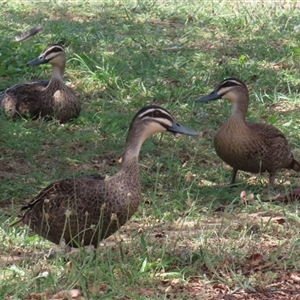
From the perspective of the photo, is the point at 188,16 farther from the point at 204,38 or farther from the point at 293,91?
the point at 293,91

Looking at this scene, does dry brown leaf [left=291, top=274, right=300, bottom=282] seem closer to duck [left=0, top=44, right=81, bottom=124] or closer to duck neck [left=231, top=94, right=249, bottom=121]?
duck neck [left=231, top=94, right=249, bottom=121]

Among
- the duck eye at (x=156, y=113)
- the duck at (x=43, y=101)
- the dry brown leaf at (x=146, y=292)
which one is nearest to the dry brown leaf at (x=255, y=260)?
the dry brown leaf at (x=146, y=292)

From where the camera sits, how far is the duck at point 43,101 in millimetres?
10859

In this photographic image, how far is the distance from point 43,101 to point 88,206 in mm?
4363

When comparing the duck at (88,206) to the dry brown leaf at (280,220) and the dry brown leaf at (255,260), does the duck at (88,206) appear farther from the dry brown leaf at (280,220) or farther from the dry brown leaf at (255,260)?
the dry brown leaf at (280,220)

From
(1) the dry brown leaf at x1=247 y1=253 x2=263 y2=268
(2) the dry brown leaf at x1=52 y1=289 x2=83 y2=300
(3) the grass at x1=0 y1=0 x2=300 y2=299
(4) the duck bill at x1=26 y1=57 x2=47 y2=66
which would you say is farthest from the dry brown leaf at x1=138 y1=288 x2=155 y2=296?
(4) the duck bill at x1=26 y1=57 x2=47 y2=66

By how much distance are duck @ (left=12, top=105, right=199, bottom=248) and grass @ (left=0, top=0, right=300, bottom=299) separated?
0.62ft

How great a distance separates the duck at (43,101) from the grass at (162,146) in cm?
17

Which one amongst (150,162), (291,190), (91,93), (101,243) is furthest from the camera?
(91,93)

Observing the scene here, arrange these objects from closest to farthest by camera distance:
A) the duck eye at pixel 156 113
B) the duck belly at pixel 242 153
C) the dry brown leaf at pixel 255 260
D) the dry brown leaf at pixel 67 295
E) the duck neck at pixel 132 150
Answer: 1. the dry brown leaf at pixel 67 295
2. the dry brown leaf at pixel 255 260
3. the duck neck at pixel 132 150
4. the duck eye at pixel 156 113
5. the duck belly at pixel 242 153

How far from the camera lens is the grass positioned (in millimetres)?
6266

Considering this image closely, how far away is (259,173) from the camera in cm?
916

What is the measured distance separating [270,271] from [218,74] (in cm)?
→ 593

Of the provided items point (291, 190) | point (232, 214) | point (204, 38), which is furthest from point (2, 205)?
point (204, 38)
